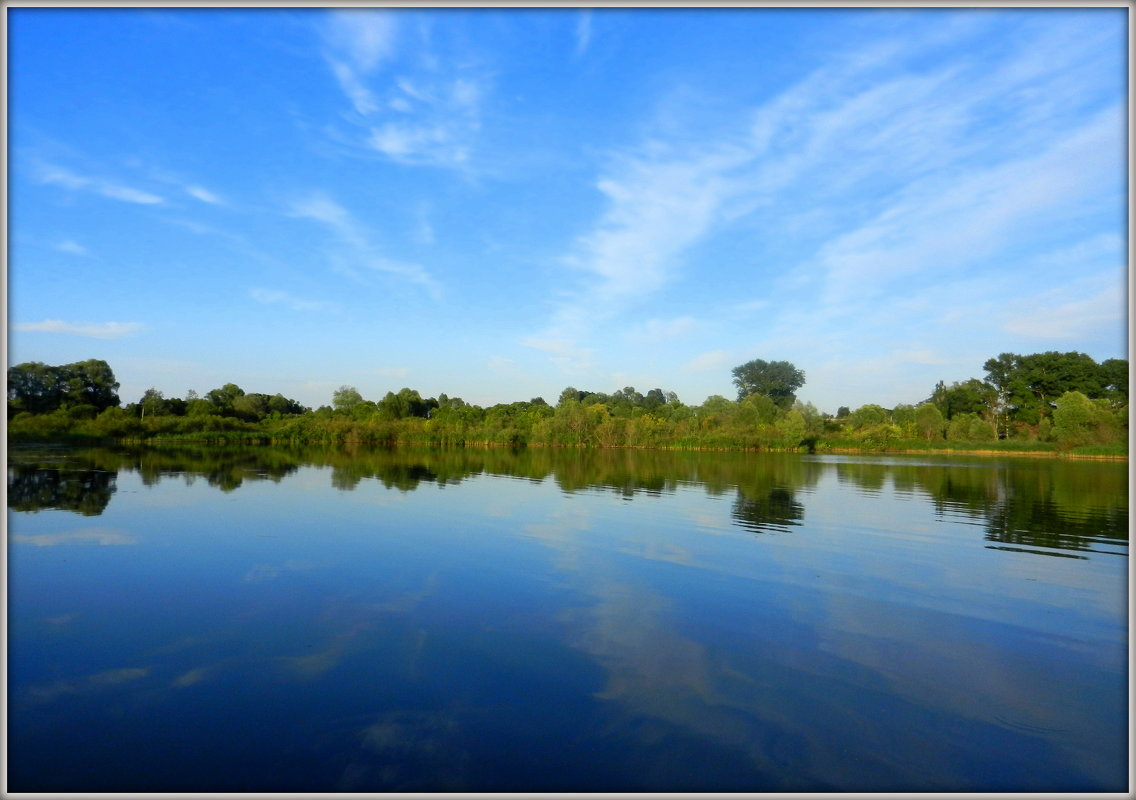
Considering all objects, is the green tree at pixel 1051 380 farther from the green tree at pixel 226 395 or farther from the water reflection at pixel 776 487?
the green tree at pixel 226 395

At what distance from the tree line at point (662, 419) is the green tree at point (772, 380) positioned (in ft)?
88.1

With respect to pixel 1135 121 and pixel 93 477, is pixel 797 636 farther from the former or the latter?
pixel 93 477

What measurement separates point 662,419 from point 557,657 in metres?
71.5

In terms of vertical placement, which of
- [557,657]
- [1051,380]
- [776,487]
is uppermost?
[1051,380]

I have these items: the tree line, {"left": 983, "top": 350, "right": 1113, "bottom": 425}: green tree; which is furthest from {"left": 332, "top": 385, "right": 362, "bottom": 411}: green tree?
{"left": 983, "top": 350, "right": 1113, "bottom": 425}: green tree

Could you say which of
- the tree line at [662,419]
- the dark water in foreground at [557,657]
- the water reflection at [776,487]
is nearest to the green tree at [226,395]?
the tree line at [662,419]

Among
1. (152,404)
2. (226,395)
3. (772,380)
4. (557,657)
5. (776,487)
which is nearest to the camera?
(557,657)

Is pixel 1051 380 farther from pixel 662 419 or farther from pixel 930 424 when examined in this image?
pixel 662 419

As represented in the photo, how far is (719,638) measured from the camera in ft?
23.8

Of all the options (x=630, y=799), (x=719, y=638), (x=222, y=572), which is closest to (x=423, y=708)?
(x=630, y=799)

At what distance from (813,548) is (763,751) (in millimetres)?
8577

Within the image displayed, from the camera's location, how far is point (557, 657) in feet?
21.5

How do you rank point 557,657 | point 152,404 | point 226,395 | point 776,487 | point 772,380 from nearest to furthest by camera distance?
1. point 557,657
2. point 776,487
3. point 152,404
4. point 226,395
5. point 772,380

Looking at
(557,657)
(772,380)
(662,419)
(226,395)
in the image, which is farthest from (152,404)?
(772,380)
